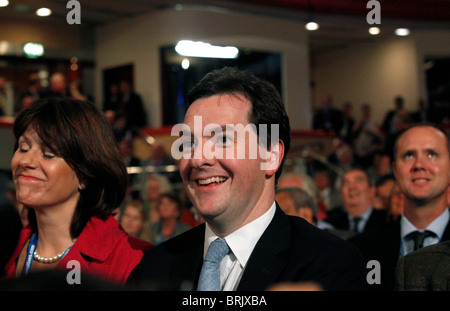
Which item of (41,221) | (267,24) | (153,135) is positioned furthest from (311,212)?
(267,24)

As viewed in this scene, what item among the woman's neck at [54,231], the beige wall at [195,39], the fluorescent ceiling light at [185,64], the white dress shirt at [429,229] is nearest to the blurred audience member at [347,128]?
the beige wall at [195,39]

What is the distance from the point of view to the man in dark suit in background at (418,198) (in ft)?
8.68

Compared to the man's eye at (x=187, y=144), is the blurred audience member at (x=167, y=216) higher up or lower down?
lower down

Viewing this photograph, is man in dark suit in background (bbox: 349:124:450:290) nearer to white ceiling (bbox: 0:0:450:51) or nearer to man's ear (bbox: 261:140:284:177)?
man's ear (bbox: 261:140:284:177)

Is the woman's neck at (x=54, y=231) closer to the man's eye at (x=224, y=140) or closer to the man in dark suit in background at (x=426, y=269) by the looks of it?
the man's eye at (x=224, y=140)

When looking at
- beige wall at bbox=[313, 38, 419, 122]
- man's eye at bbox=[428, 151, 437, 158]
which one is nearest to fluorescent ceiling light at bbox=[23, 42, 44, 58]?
beige wall at bbox=[313, 38, 419, 122]

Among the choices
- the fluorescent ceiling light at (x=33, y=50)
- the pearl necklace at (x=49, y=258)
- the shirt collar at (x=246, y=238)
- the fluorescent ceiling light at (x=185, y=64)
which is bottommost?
the pearl necklace at (x=49, y=258)

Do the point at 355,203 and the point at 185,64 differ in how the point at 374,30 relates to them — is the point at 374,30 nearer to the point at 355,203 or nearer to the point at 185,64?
the point at 185,64

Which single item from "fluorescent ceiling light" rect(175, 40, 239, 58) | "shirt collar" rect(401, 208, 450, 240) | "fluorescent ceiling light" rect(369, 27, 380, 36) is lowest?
"shirt collar" rect(401, 208, 450, 240)

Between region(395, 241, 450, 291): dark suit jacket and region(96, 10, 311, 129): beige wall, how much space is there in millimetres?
10554

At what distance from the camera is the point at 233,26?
498 inches

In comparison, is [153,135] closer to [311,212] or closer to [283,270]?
[311,212]

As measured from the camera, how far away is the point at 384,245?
2625mm

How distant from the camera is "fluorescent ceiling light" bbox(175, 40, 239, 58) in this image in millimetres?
12297
